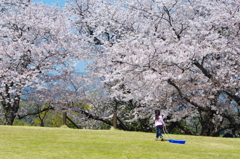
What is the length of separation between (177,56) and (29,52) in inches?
420

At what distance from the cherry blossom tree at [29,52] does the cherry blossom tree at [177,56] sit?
7.04 feet

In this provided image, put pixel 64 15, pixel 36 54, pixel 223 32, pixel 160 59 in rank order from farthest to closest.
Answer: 1. pixel 64 15
2. pixel 36 54
3. pixel 223 32
4. pixel 160 59

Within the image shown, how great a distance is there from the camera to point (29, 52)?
21.0 metres

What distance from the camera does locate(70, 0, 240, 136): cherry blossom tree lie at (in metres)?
15.1

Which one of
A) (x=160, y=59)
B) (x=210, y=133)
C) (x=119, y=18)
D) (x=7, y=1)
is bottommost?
(x=210, y=133)

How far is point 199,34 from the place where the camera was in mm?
17047

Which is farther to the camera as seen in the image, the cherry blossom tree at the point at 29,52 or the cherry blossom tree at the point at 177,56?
the cherry blossom tree at the point at 29,52

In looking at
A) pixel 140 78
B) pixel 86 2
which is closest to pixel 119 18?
pixel 86 2

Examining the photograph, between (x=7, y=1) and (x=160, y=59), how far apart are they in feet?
49.1

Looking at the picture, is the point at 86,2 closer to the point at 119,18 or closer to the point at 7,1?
the point at 119,18

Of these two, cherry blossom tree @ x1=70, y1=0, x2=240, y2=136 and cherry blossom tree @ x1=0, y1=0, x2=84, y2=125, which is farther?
cherry blossom tree @ x1=0, y1=0, x2=84, y2=125

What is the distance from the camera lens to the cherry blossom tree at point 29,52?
20.1 metres

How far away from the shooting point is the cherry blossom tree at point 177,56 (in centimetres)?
1512

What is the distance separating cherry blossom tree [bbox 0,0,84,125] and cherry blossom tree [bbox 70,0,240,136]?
2147 mm
